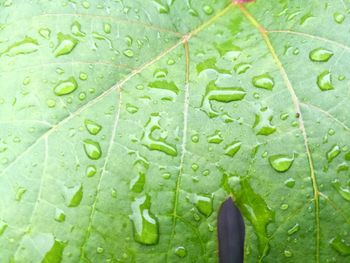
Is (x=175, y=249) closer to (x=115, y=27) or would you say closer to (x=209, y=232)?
(x=209, y=232)

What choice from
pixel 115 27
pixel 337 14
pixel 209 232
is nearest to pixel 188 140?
pixel 209 232

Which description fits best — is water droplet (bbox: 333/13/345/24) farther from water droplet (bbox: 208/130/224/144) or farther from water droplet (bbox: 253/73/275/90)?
water droplet (bbox: 208/130/224/144)

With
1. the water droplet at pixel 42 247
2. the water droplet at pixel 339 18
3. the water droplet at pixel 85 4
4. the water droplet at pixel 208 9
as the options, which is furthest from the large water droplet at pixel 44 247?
the water droplet at pixel 339 18

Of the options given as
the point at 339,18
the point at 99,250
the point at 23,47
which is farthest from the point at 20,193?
the point at 339,18

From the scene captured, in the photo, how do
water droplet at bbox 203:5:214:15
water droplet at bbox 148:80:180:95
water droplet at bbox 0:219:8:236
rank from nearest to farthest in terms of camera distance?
water droplet at bbox 0:219:8:236 < water droplet at bbox 148:80:180:95 < water droplet at bbox 203:5:214:15

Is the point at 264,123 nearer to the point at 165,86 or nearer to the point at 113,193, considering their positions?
the point at 165,86

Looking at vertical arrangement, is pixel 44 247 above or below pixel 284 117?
below

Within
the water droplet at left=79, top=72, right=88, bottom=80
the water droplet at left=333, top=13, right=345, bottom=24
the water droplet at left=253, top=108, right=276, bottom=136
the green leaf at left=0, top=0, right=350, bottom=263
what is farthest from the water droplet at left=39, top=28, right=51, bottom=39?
the water droplet at left=333, top=13, right=345, bottom=24
